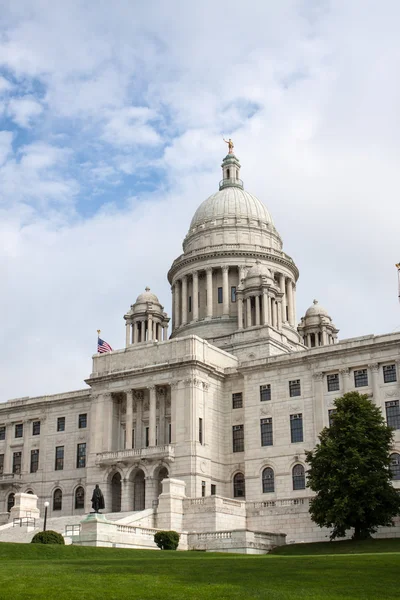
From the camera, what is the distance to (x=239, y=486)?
74.9 metres

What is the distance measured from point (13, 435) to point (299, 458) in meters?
35.0

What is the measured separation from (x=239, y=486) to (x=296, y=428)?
807 centimetres

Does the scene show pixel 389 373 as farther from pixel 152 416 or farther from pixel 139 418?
pixel 139 418

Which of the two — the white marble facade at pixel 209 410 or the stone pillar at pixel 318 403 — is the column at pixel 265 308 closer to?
the white marble facade at pixel 209 410

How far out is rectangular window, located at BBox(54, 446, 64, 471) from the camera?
84.9 meters

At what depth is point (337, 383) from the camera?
71312 millimetres

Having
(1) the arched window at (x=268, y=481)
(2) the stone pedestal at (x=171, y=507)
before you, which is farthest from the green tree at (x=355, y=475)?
(1) the arched window at (x=268, y=481)

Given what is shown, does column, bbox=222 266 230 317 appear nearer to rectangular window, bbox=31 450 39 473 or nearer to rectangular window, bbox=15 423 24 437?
rectangular window, bbox=15 423 24 437

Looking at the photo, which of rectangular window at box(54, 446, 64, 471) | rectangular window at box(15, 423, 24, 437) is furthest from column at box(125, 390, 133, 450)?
rectangular window at box(15, 423, 24, 437)

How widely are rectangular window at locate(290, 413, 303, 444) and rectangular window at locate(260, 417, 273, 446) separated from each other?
2157 mm

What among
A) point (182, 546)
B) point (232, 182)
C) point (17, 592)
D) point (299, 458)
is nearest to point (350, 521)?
point (182, 546)

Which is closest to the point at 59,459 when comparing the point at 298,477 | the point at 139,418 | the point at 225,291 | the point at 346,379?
the point at 139,418

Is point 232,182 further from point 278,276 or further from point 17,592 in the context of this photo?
point 17,592

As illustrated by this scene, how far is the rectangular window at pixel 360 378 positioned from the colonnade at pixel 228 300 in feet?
62.9
